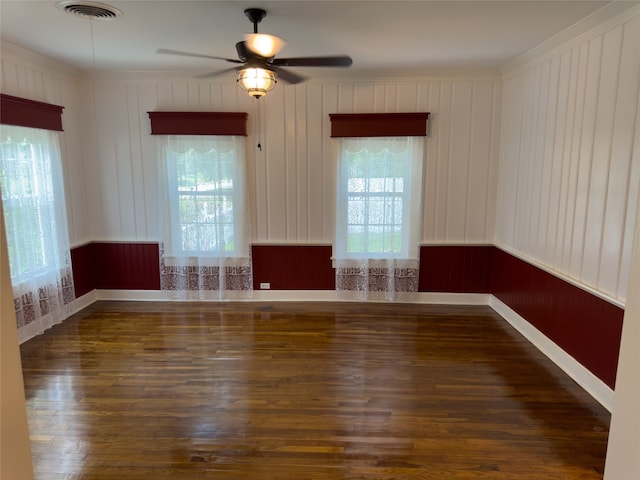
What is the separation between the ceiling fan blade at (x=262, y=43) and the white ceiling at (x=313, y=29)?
32 centimetres

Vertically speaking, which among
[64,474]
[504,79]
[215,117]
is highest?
[504,79]

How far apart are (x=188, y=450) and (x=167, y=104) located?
381cm

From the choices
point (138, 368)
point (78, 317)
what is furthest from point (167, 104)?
point (138, 368)

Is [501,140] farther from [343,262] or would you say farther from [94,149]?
[94,149]

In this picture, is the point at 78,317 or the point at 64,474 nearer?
the point at 64,474

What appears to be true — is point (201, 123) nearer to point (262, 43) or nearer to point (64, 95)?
point (64, 95)

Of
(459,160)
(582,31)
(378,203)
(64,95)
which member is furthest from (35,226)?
(582,31)

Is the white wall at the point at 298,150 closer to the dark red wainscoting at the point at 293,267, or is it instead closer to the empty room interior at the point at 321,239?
the empty room interior at the point at 321,239

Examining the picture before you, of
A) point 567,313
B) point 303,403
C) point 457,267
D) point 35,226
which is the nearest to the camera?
point 303,403

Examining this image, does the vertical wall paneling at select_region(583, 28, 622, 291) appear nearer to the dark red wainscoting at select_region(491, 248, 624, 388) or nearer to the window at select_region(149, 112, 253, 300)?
the dark red wainscoting at select_region(491, 248, 624, 388)

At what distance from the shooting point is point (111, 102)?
15.7ft

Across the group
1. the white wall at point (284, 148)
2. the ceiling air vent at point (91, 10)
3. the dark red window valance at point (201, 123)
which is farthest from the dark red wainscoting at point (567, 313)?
the ceiling air vent at point (91, 10)

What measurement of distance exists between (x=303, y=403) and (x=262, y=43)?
2.42 m

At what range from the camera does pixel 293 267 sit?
16.7 feet
